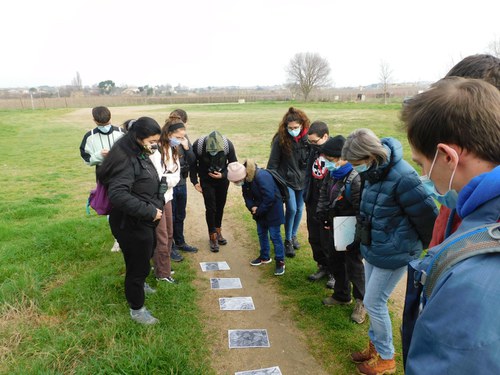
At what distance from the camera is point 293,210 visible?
5.00 meters

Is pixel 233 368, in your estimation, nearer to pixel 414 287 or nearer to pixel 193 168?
pixel 414 287

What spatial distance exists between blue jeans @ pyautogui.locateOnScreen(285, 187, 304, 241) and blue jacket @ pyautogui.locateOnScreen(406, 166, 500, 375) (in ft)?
12.9

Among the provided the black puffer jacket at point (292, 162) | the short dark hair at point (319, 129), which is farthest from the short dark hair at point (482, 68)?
the black puffer jacket at point (292, 162)

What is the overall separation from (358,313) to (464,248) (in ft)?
9.76

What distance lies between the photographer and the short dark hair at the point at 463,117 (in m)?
1.01

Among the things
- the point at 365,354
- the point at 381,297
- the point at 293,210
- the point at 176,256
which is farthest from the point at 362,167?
the point at 176,256

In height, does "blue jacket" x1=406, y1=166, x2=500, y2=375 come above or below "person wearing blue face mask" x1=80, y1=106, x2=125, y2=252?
below

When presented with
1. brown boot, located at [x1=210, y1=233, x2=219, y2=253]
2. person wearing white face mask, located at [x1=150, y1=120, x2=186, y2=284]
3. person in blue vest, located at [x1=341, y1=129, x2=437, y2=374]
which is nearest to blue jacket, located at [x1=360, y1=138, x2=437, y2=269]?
person in blue vest, located at [x1=341, y1=129, x2=437, y2=374]

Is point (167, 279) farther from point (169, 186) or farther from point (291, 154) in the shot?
point (291, 154)

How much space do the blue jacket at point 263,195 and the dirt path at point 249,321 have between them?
78cm

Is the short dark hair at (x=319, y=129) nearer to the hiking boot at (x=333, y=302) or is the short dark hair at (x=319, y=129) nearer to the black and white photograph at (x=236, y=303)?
the hiking boot at (x=333, y=302)

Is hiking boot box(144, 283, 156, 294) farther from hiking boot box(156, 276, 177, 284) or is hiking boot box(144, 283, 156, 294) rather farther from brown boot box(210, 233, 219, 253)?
brown boot box(210, 233, 219, 253)

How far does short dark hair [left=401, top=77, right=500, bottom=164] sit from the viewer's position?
1.01 m

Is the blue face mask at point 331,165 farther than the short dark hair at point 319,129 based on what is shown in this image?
No
